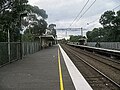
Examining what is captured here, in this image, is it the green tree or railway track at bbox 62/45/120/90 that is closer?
railway track at bbox 62/45/120/90

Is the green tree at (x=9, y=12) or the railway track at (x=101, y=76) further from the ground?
the green tree at (x=9, y=12)

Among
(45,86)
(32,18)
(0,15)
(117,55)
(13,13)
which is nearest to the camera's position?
(45,86)

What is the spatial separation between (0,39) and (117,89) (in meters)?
13.5

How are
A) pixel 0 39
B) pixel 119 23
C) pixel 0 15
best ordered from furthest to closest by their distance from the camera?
1. pixel 119 23
2. pixel 0 39
3. pixel 0 15

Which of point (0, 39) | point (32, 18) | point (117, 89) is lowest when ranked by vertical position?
point (117, 89)

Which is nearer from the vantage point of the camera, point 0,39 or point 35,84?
point 35,84

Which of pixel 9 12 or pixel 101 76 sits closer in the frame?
pixel 101 76

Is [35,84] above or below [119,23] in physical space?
below

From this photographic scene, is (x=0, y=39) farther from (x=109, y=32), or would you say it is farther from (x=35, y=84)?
(x=109, y=32)

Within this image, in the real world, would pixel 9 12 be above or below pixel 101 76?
above

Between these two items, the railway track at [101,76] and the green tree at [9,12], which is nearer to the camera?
the railway track at [101,76]

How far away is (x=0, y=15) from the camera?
1752cm

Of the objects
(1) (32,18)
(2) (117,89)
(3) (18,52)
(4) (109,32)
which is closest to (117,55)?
(3) (18,52)

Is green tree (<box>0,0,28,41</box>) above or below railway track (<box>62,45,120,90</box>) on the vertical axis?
above
